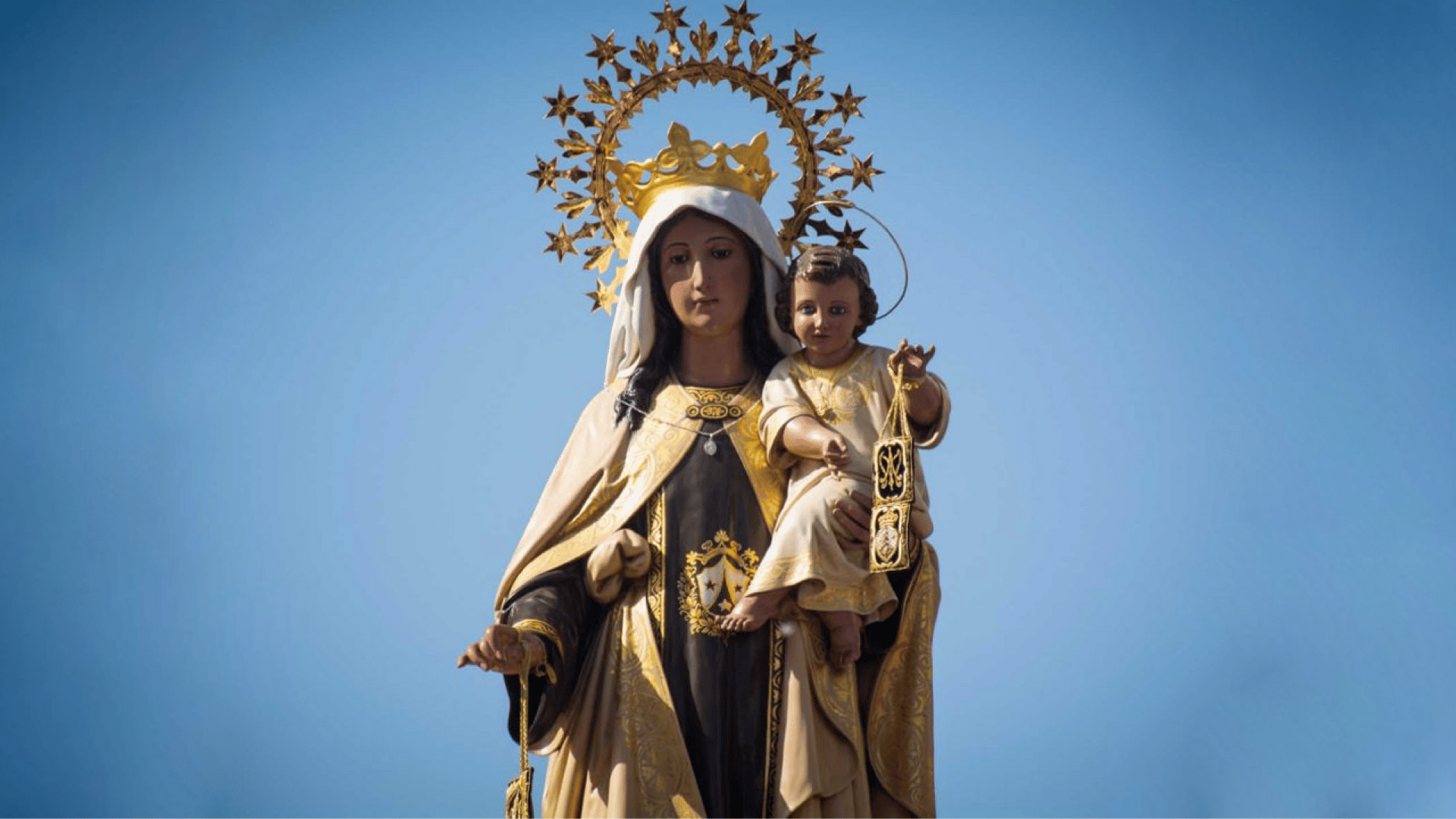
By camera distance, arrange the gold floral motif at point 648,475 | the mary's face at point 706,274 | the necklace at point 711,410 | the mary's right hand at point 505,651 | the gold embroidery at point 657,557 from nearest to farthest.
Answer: the mary's right hand at point 505,651 < the gold embroidery at point 657,557 < the gold floral motif at point 648,475 < the necklace at point 711,410 < the mary's face at point 706,274

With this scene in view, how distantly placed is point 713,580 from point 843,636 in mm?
541

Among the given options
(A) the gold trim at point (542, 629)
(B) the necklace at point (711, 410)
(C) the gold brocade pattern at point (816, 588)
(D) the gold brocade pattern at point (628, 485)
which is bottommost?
(A) the gold trim at point (542, 629)

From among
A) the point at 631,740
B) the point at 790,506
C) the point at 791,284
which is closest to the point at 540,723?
the point at 631,740

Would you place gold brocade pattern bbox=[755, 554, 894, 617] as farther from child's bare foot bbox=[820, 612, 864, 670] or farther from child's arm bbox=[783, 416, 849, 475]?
child's arm bbox=[783, 416, 849, 475]

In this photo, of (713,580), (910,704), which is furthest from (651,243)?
(910,704)

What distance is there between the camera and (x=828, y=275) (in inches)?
414

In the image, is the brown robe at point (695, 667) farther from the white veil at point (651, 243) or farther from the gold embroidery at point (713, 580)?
the white veil at point (651, 243)

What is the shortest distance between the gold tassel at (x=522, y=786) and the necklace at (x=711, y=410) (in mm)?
1159

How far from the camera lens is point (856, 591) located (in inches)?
405

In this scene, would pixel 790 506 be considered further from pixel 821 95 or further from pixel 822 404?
pixel 821 95

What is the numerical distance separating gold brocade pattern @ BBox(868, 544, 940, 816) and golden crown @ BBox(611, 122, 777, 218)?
1.66 metres

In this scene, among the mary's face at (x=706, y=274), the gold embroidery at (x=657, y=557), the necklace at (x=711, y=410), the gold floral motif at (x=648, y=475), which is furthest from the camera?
the mary's face at (x=706, y=274)

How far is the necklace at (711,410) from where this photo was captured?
10.9 meters

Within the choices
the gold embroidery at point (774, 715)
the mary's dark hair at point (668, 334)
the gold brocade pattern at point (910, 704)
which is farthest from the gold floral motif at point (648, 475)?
the gold brocade pattern at point (910, 704)
